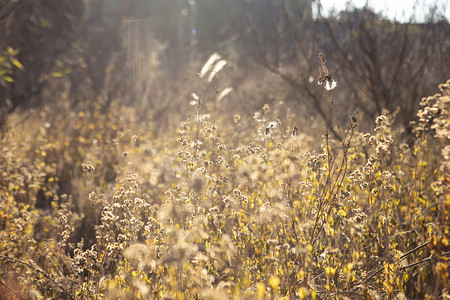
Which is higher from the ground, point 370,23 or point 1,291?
point 370,23

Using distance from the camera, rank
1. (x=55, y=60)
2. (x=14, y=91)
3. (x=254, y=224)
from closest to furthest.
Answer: (x=254, y=224), (x=14, y=91), (x=55, y=60)

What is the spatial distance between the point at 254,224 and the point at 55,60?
35.0 ft

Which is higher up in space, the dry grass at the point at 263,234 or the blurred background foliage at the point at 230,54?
the blurred background foliage at the point at 230,54

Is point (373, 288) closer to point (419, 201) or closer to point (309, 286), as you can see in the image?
point (309, 286)

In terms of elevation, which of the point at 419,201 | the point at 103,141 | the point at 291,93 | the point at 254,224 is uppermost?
the point at 291,93

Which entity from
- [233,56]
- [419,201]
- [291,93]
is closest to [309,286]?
[419,201]

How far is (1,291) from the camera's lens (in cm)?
205

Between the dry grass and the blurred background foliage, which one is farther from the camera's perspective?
the blurred background foliage

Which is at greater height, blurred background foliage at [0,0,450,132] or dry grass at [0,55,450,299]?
blurred background foliage at [0,0,450,132]

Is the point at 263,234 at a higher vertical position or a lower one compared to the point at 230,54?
lower

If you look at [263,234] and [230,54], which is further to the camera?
[230,54]

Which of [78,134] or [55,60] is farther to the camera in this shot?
[55,60]

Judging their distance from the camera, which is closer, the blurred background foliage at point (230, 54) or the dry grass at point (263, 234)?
the dry grass at point (263, 234)

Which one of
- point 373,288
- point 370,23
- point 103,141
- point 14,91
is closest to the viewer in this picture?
point 373,288
